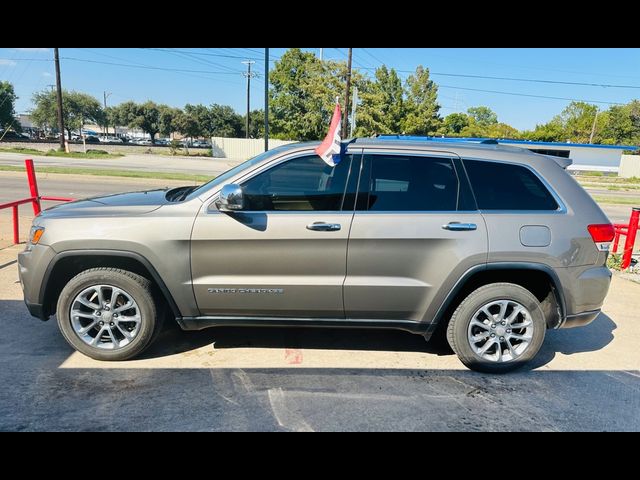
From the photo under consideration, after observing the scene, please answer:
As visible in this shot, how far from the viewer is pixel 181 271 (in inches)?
131

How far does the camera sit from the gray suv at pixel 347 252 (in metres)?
3.29

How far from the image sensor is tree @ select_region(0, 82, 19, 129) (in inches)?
2347

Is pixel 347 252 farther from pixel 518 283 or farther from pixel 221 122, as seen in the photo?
pixel 221 122

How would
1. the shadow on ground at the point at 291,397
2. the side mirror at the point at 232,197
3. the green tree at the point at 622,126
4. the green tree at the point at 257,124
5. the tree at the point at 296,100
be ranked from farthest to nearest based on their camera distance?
the green tree at the point at 257,124 < the green tree at the point at 622,126 < the tree at the point at 296,100 < the side mirror at the point at 232,197 < the shadow on ground at the point at 291,397

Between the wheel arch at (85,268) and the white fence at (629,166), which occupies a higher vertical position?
the white fence at (629,166)

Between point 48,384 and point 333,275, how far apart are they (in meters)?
2.32

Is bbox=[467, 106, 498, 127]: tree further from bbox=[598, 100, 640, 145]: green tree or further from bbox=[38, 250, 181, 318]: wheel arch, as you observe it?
bbox=[38, 250, 181, 318]: wheel arch

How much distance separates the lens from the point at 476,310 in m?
3.44

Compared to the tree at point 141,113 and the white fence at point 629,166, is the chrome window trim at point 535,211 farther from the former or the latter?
the tree at point 141,113

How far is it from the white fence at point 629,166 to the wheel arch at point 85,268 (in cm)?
5235

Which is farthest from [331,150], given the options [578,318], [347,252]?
[578,318]

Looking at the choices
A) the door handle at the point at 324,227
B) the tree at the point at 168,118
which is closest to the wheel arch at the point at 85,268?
the door handle at the point at 324,227
